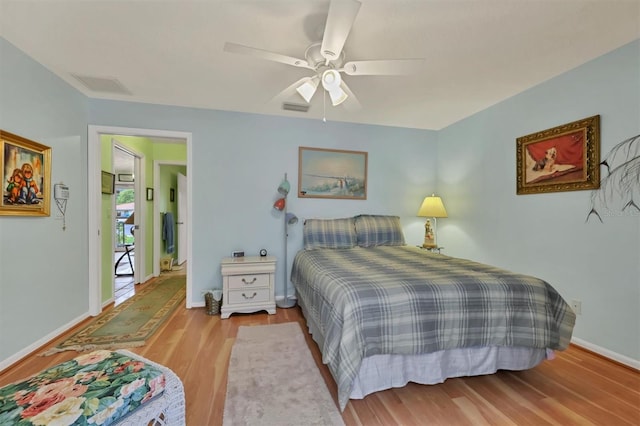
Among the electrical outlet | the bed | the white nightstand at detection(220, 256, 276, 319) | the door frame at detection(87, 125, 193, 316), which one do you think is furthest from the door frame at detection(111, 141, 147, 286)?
the electrical outlet

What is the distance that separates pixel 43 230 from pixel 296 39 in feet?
8.48

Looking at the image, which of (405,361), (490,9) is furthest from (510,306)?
(490,9)

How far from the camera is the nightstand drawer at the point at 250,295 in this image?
286cm

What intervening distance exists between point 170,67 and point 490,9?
2.42 meters

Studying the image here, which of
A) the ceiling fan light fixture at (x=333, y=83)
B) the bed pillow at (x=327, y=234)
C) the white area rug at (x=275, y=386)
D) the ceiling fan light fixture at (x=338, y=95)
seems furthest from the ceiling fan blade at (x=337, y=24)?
the white area rug at (x=275, y=386)

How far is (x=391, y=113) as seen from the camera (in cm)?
331

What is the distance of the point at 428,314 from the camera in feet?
5.22

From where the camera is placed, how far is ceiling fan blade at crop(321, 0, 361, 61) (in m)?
1.23

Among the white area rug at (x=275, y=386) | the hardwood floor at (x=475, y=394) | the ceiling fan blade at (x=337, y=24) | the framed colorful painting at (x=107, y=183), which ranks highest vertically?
the ceiling fan blade at (x=337, y=24)

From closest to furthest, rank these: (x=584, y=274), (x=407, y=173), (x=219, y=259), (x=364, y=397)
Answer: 1. (x=364, y=397)
2. (x=584, y=274)
3. (x=219, y=259)
4. (x=407, y=173)

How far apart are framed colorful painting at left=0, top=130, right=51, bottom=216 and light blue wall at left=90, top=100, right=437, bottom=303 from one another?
3.04ft

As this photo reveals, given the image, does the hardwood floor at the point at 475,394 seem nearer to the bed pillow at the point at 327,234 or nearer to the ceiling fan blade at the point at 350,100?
the bed pillow at the point at 327,234

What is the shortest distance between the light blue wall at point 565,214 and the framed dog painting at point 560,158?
0.07 m

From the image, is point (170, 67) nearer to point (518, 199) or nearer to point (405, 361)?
point (405, 361)
